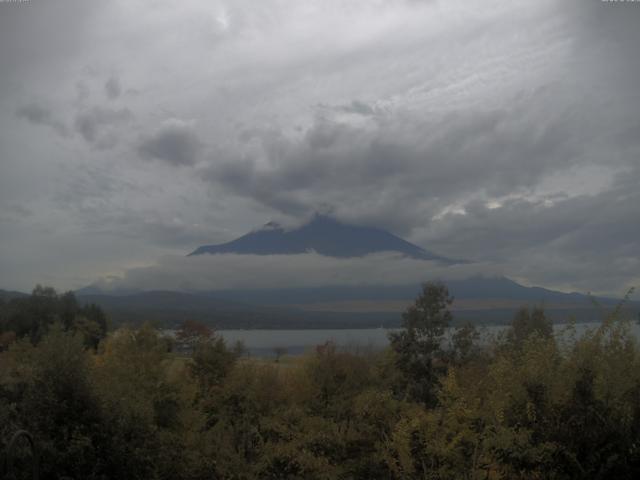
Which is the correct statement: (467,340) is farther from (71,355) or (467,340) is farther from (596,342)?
(71,355)

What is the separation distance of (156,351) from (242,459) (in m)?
7.13

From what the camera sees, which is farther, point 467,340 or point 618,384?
point 467,340

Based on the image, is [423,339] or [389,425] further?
[423,339]

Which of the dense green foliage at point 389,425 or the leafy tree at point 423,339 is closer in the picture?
the dense green foliage at point 389,425

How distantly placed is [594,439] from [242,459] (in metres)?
8.68

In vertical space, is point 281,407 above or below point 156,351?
below

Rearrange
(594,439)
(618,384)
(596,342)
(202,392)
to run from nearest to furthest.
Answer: (594,439)
(618,384)
(596,342)
(202,392)

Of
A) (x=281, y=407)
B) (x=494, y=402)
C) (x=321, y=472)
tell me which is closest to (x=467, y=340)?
(x=281, y=407)

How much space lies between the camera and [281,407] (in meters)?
21.2

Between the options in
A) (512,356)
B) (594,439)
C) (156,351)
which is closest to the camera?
(594,439)

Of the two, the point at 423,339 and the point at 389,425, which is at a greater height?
the point at 423,339

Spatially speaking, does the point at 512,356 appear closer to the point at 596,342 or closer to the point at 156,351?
the point at 596,342

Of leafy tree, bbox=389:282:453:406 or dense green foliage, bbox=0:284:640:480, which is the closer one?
dense green foliage, bbox=0:284:640:480

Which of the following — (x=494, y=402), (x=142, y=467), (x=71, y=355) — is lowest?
(x=142, y=467)
